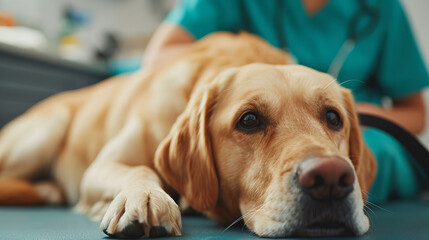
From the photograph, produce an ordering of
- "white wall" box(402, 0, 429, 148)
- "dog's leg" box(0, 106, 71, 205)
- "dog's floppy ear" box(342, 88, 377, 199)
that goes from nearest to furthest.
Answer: "dog's floppy ear" box(342, 88, 377, 199) → "dog's leg" box(0, 106, 71, 205) → "white wall" box(402, 0, 429, 148)

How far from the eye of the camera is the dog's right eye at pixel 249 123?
1052 mm

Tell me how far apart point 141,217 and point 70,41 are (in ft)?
14.2

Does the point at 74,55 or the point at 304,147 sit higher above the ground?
the point at 74,55

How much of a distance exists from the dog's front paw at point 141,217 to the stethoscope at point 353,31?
140 centimetres

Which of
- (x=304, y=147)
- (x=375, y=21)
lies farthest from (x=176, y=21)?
(x=304, y=147)

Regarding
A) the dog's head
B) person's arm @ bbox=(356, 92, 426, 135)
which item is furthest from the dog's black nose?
person's arm @ bbox=(356, 92, 426, 135)

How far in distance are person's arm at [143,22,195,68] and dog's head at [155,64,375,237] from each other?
2.72 feet

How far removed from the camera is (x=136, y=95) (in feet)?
5.67

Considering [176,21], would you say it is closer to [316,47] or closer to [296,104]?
[316,47]

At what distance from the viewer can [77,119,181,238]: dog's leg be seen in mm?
870

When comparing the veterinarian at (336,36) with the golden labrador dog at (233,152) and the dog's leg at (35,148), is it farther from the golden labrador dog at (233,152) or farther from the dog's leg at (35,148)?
the dog's leg at (35,148)

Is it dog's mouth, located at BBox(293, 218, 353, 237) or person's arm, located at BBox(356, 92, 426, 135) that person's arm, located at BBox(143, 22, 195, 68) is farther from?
dog's mouth, located at BBox(293, 218, 353, 237)

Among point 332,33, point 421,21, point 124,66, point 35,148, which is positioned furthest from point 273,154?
point 124,66

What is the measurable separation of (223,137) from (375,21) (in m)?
1.45
